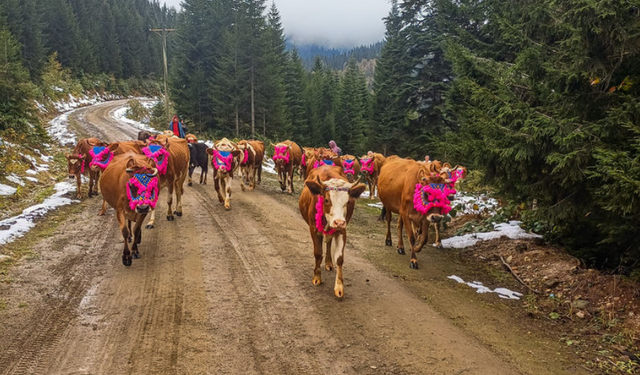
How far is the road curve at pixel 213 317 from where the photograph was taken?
4719mm

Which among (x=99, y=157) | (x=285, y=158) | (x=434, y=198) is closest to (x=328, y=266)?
(x=434, y=198)

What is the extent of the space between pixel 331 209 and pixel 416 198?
9.73ft

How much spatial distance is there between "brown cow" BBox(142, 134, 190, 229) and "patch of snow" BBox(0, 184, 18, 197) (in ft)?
16.1

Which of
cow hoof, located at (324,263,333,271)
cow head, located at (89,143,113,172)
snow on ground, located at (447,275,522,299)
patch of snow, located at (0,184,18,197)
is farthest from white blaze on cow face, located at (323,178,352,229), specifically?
patch of snow, located at (0,184,18,197)

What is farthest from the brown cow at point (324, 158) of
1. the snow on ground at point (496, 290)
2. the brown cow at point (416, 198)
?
the snow on ground at point (496, 290)

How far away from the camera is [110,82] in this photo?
76188mm

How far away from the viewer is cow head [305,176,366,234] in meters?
6.09

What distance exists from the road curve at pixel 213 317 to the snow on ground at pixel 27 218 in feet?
2.21

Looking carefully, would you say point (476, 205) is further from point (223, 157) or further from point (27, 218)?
point (27, 218)

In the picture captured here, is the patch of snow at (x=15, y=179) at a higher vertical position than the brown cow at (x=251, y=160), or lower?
lower

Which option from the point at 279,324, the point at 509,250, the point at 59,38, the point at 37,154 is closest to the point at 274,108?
the point at 37,154

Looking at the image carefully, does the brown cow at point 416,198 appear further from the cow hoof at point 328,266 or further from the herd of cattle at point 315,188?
the cow hoof at point 328,266

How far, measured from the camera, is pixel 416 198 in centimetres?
845

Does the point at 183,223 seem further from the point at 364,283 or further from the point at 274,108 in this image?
the point at 274,108
